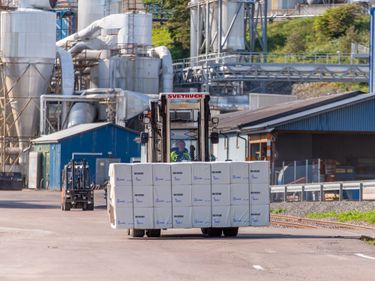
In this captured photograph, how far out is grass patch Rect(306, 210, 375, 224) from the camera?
34634 mm

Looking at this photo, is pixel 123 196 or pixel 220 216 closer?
pixel 123 196

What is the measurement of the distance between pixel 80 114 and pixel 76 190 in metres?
32.5

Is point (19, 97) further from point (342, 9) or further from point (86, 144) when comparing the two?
point (342, 9)

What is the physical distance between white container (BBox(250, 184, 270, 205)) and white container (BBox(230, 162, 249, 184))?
26cm

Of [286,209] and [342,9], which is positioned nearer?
[286,209]

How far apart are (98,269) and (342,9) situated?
262ft

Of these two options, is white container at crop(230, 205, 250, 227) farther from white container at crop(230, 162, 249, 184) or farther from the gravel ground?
the gravel ground

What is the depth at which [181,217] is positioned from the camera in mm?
26953

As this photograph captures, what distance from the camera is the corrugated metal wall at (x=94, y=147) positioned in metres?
72.2

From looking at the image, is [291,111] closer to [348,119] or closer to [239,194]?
[348,119]

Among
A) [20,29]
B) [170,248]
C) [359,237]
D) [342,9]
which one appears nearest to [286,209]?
[359,237]

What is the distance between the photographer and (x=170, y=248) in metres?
23.3

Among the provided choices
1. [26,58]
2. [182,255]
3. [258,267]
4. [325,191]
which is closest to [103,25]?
[26,58]

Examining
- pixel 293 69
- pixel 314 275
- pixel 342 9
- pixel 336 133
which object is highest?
pixel 342 9
